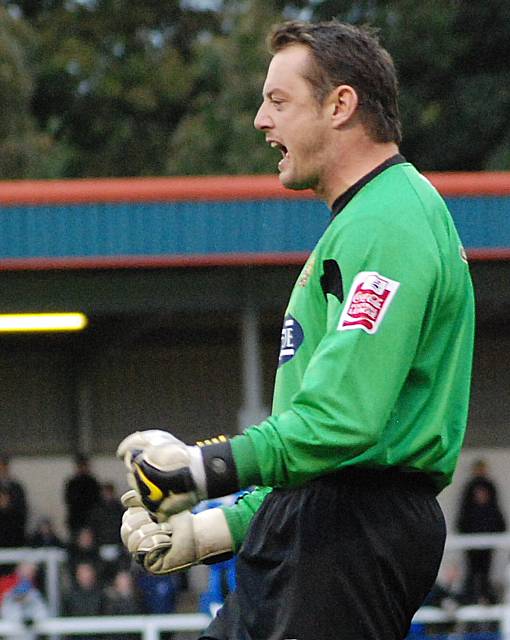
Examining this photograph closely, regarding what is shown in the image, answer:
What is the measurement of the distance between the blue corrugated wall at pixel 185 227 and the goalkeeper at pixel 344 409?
9049 millimetres

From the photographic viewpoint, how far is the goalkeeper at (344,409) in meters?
2.70

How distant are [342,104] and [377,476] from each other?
69 cm

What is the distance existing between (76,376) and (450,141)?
43.0 ft

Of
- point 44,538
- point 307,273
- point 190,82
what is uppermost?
point 190,82

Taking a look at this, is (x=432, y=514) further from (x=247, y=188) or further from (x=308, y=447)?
(x=247, y=188)

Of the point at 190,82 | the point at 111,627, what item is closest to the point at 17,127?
the point at 190,82

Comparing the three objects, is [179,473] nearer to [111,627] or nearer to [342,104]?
[342,104]

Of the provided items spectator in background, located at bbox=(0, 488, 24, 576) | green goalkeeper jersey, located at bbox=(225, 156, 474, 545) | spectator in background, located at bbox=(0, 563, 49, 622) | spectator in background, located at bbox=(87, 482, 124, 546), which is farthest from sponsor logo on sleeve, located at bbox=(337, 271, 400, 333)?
spectator in background, located at bbox=(0, 488, 24, 576)

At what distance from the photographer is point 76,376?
61.7ft

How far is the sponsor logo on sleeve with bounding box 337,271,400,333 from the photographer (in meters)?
2.72

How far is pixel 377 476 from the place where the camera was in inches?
114

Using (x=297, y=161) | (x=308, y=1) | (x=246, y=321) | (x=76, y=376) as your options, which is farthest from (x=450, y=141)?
(x=297, y=161)

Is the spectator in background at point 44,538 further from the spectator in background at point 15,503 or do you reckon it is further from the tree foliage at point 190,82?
the tree foliage at point 190,82

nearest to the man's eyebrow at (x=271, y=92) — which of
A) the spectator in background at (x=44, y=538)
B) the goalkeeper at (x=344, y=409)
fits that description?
the goalkeeper at (x=344, y=409)
